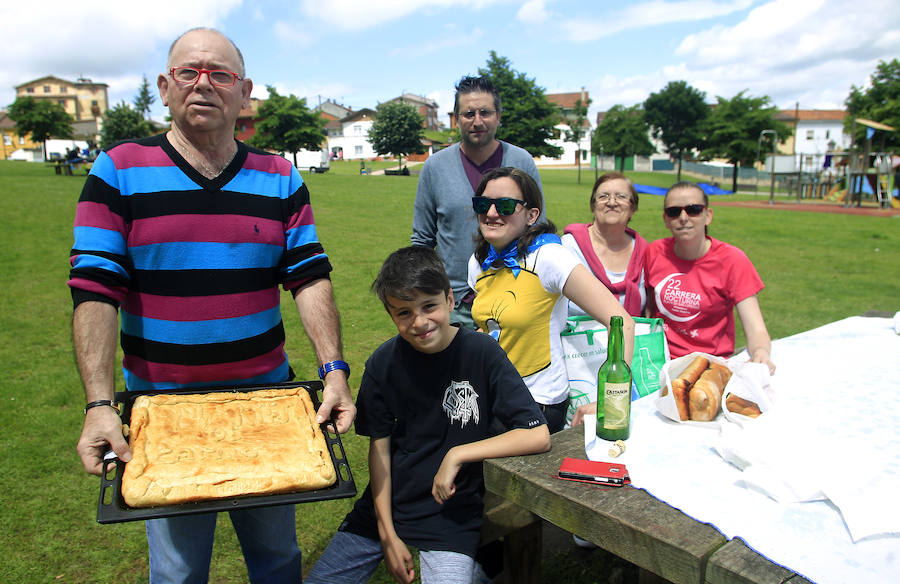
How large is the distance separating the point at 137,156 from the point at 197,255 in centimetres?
42

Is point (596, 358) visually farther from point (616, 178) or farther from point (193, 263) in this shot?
point (193, 263)

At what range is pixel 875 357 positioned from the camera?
3.66 metres

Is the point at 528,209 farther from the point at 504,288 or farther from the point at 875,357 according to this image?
the point at 875,357

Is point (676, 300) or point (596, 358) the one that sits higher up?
point (676, 300)

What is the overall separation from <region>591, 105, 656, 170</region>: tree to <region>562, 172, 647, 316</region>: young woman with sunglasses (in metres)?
52.7

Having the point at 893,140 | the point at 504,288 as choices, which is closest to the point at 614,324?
the point at 504,288

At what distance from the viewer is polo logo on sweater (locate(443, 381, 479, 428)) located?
2.47 meters

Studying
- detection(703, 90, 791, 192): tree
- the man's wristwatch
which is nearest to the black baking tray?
the man's wristwatch

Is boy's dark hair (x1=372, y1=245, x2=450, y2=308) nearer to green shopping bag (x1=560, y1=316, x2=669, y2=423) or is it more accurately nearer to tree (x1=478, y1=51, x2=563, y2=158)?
green shopping bag (x1=560, y1=316, x2=669, y2=423)

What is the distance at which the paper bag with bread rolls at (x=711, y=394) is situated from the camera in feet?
8.70

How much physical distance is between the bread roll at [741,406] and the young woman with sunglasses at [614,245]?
4.21ft

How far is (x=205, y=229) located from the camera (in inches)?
91.1

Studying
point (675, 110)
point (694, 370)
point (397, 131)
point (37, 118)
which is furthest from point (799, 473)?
point (675, 110)

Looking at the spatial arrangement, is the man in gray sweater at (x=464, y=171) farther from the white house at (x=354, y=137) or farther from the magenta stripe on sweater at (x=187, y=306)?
the white house at (x=354, y=137)
